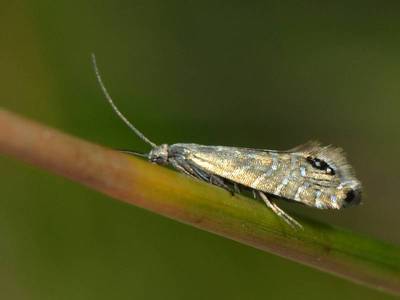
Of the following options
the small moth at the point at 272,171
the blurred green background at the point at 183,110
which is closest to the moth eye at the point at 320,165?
the small moth at the point at 272,171

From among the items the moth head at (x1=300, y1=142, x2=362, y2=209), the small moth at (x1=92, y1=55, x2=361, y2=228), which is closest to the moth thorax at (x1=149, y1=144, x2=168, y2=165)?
the small moth at (x1=92, y1=55, x2=361, y2=228)

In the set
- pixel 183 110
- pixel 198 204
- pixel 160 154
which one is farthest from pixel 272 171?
Answer: pixel 183 110

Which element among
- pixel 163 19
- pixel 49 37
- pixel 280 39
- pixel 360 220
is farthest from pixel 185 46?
pixel 360 220

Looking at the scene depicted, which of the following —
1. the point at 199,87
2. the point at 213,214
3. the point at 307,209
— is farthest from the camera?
the point at 199,87

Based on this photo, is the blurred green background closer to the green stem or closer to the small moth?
the small moth

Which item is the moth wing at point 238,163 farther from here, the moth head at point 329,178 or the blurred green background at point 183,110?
the blurred green background at point 183,110

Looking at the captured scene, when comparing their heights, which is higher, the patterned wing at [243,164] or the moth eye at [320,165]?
the moth eye at [320,165]

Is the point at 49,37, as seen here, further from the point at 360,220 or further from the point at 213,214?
the point at 213,214

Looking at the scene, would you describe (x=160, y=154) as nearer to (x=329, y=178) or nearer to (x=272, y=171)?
(x=272, y=171)
